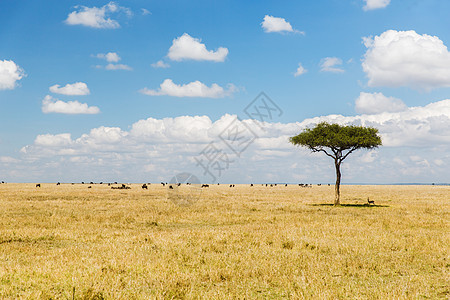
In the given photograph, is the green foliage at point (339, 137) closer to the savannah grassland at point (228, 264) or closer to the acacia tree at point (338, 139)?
the acacia tree at point (338, 139)

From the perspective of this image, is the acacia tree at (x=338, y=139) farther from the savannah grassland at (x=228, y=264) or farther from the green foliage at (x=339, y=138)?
the savannah grassland at (x=228, y=264)

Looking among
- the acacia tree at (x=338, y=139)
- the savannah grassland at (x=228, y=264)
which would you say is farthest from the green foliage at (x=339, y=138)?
the savannah grassland at (x=228, y=264)

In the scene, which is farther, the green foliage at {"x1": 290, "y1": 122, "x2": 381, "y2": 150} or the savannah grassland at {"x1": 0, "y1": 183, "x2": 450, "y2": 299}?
the green foliage at {"x1": 290, "y1": 122, "x2": 381, "y2": 150}

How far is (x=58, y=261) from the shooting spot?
12750 millimetres

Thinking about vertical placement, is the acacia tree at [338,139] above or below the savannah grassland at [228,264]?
above

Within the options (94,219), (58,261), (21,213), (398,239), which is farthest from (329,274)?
(21,213)

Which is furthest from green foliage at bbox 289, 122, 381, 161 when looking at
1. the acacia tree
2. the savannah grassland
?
the savannah grassland

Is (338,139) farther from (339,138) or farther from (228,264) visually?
(228,264)

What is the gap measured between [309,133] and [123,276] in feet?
125

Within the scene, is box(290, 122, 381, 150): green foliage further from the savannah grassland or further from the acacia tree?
the savannah grassland

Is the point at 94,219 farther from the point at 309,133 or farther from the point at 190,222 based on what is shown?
the point at 309,133

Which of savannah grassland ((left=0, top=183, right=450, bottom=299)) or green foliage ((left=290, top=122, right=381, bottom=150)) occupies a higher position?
green foliage ((left=290, top=122, right=381, bottom=150))

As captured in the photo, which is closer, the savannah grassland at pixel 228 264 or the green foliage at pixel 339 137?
the savannah grassland at pixel 228 264

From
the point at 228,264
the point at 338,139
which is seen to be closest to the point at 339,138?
the point at 338,139
